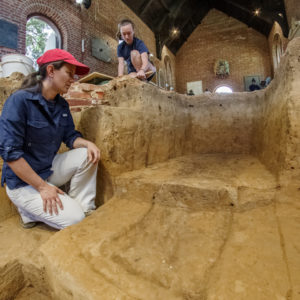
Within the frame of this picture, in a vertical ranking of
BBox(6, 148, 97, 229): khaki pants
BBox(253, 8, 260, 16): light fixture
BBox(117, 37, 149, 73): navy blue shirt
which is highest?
BBox(253, 8, 260, 16): light fixture

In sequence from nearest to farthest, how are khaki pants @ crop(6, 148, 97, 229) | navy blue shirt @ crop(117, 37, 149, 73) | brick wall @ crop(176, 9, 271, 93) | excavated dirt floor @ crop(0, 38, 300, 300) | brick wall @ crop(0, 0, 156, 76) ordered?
1. excavated dirt floor @ crop(0, 38, 300, 300)
2. khaki pants @ crop(6, 148, 97, 229)
3. navy blue shirt @ crop(117, 37, 149, 73)
4. brick wall @ crop(0, 0, 156, 76)
5. brick wall @ crop(176, 9, 271, 93)

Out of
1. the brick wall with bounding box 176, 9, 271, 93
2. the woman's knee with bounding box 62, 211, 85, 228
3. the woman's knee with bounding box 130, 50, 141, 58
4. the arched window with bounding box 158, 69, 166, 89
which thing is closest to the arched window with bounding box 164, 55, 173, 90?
the arched window with bounding box 158, 69, 166, 89

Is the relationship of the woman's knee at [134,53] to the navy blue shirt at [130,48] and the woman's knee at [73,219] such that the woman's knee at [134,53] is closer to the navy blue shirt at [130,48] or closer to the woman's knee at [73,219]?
the navy blue shirt at [130,48]

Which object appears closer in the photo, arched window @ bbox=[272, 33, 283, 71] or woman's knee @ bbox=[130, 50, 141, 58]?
woman's knee @ bbox=[130, 50, 141, 58]

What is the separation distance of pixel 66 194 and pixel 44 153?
321 millimetres

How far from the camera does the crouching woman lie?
1.16m

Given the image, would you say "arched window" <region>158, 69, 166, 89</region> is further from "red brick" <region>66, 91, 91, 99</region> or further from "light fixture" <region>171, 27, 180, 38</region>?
"red brick" <region>66, 91, 91, 99</region>

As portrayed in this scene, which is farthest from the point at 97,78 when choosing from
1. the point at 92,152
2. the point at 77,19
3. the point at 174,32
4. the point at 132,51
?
the point at 174,32

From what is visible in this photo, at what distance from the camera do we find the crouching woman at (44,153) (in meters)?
1.16

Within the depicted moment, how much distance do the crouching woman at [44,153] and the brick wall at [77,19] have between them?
4.29m

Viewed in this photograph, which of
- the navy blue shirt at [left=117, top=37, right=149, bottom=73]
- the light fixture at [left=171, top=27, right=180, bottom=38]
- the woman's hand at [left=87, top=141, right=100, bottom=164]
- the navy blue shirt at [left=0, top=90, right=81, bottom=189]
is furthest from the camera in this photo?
the light fixture at [left=171, top=27, right=180, bottom=38]

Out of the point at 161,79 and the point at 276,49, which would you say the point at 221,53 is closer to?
the point at 276,49

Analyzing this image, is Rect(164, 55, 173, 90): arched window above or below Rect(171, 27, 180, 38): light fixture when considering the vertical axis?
below

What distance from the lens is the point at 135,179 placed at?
4.95 ft
